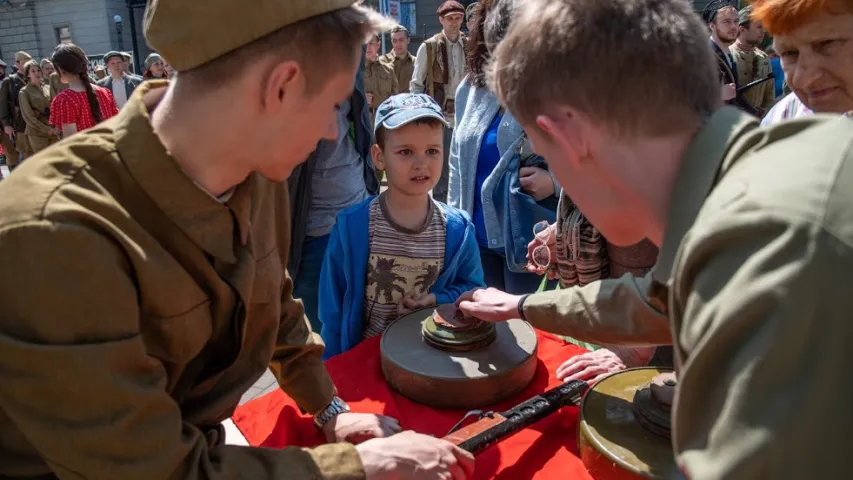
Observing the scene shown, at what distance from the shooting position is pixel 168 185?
105 centimetres

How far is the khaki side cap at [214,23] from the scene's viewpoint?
104cm

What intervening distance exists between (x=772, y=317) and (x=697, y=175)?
0.92 feet

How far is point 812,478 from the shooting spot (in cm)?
64

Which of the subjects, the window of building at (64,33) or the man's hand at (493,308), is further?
the window of building at (64,33)

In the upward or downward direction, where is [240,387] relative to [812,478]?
downward

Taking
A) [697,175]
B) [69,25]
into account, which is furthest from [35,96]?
[69,25]

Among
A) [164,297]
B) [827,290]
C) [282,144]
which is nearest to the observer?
[827,290]

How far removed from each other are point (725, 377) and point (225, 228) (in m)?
0.87

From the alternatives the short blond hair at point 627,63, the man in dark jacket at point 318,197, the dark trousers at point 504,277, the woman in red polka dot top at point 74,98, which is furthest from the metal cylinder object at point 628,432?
the woman in red polka dot top at point 74,98

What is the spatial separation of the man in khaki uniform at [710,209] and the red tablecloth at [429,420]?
60 centimetres

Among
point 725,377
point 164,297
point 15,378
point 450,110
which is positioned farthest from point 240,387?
point 450,110

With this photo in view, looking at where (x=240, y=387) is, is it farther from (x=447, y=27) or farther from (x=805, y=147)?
(x=447, y=27)

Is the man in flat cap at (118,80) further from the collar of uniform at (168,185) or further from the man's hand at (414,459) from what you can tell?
the man's hand at (414,459)

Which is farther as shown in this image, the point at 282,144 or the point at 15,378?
the point at 282,144
